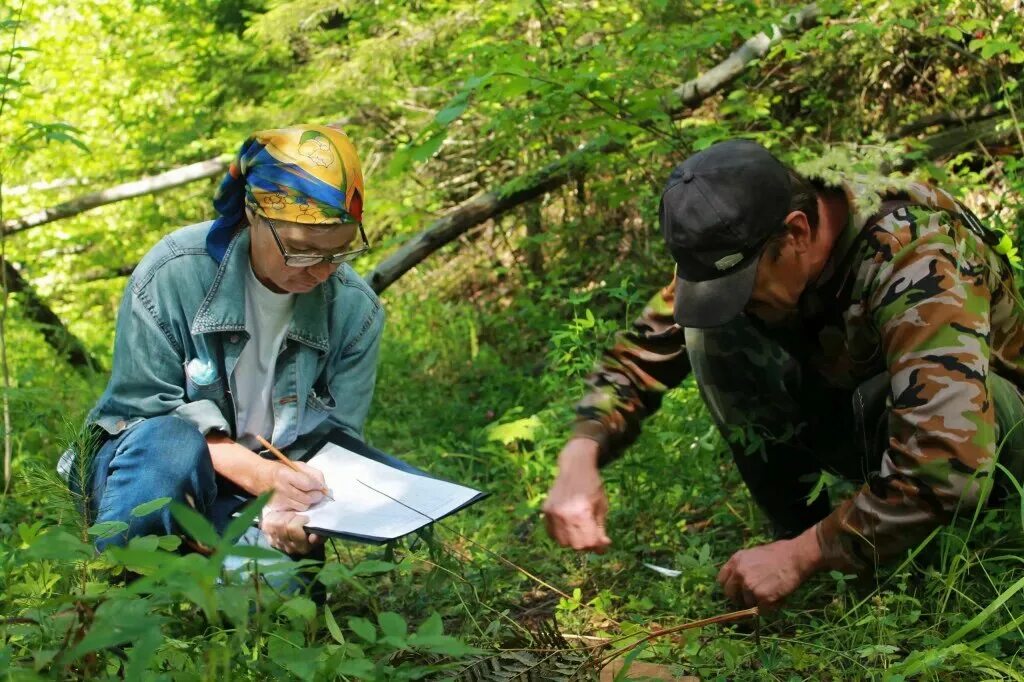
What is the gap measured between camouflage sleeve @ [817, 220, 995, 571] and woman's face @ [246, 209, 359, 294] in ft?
4.28

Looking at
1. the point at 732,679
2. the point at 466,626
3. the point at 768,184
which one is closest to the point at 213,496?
the point at 466,626

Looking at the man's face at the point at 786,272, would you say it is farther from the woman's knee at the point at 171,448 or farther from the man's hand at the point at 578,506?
the woman's knee at the point at 171,448

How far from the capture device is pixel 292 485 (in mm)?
2467

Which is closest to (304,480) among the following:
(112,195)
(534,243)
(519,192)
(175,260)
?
(175,260)

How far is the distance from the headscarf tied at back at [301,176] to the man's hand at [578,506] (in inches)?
32.9

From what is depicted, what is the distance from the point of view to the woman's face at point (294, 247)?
96.0 inches

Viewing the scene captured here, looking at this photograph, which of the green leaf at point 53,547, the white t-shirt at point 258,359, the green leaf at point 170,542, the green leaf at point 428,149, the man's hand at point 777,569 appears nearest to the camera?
the green leaf at point 53,547

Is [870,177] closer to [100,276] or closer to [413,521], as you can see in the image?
[413,521]

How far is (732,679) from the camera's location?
1953 millimetres

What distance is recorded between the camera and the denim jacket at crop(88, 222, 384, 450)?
255 cm

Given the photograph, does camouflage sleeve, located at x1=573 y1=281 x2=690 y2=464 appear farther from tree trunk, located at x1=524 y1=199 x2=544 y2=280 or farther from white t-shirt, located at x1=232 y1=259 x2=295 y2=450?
tree trunk, located at x1=524 y1=199 x2=544 y2=280

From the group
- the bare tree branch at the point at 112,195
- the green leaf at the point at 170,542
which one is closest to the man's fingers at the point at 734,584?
the green leaf at the point at 170,542

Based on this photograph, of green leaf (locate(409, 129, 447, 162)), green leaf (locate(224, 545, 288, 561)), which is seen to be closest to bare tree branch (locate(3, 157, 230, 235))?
green leaf (locate(409, 129, 447, 162))

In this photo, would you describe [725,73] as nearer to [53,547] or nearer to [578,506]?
[578,506]
